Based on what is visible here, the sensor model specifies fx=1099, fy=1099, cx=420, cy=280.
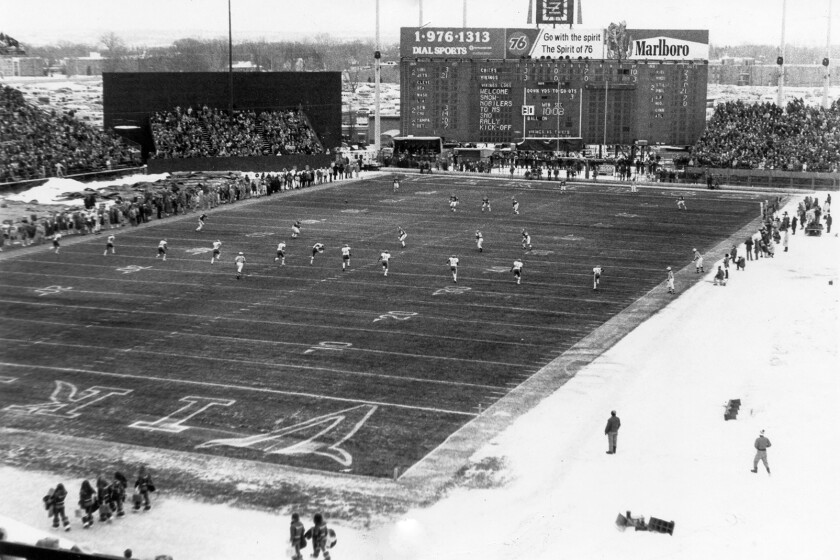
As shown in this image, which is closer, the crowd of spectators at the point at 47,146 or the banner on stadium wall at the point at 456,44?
the crowd of spectators at the point at 47,146

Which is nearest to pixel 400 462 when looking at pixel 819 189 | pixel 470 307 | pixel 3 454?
pixel 3 454

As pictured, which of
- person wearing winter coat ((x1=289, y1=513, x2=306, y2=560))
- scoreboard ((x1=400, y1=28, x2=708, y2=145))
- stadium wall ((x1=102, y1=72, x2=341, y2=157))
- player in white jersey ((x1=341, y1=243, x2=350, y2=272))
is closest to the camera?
person wearing winter coat ((x1=289, y1=513, x2=306, y2=560))

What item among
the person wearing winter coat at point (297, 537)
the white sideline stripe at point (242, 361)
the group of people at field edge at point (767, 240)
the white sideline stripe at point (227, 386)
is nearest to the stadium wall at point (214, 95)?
the group of people at field edge at point (767, 240)

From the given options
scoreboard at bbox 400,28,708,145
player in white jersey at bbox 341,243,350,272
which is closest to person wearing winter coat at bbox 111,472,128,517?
player in white jersey at bbox 341,243,350,272

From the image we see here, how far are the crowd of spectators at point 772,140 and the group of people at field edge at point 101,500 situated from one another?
55.6 metres

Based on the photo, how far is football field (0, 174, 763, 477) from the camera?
2142 centimetres

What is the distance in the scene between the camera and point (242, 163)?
224ft

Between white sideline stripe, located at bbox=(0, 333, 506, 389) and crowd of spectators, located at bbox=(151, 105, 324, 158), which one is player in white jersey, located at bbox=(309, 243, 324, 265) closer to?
white sideline stripe, located at bbox=(0, 333, 506, 389)

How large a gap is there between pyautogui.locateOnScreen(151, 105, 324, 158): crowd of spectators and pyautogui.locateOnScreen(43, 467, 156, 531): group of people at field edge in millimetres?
51597

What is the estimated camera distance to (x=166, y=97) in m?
70.8

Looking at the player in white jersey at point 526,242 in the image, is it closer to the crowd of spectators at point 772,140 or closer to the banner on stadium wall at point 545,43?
the crowd of spectators at point 772,140

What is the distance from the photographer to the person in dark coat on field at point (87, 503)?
1690 centimetres

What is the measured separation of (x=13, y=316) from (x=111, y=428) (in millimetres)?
10937

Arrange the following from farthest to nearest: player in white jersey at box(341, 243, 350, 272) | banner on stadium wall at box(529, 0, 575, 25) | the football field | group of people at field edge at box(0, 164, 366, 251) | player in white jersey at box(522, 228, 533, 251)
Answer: banner on stadium wall at box(529, 0, 575, 25) < group of people at field edge at box(0, 164, 366, 251) < player in white jersey at box(522, 228, 533, 251) < player in white jersey at box(341, 243, 350, 272) < the football field
